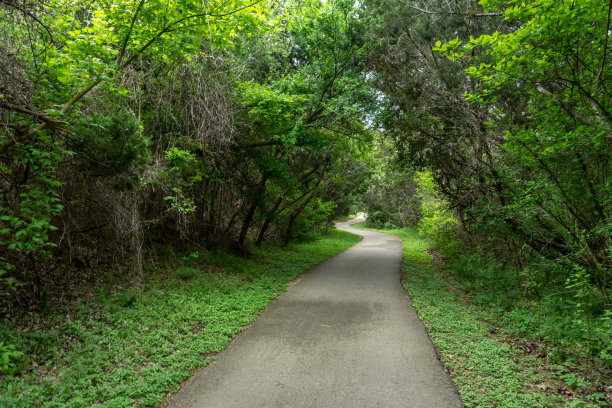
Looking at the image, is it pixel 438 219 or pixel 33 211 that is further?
pixel 438 219

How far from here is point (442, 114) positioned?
28.2ft

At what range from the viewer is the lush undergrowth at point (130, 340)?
3441mm

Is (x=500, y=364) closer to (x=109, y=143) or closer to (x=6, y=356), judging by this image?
(x=6, y=356)

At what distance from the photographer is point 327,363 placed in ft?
14.1

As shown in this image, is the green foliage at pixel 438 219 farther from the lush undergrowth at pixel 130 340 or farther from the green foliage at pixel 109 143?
the green foliage at pixel 109 143

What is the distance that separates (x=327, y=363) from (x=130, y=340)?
294cm

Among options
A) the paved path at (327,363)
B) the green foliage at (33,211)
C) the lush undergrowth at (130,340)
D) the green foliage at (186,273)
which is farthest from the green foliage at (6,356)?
the green foliage at (186,273)

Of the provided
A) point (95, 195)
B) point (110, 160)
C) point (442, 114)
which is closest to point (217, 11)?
point (110, 160)

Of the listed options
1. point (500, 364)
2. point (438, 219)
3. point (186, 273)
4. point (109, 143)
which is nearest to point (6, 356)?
point (109, 143)

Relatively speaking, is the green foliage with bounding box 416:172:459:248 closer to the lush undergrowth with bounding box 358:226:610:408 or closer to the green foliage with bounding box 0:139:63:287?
the lush undergrowth with bounding box 358:226:610:408

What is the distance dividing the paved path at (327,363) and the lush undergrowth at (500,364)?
0.85 ft

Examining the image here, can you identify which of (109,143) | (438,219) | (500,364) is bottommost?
(500,364)

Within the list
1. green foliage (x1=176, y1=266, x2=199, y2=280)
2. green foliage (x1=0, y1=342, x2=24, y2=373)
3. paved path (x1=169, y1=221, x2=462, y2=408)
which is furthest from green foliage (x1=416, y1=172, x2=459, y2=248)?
green foliage (x1=0, y1=342, x2=24, y2=373)

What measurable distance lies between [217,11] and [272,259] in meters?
9.27
